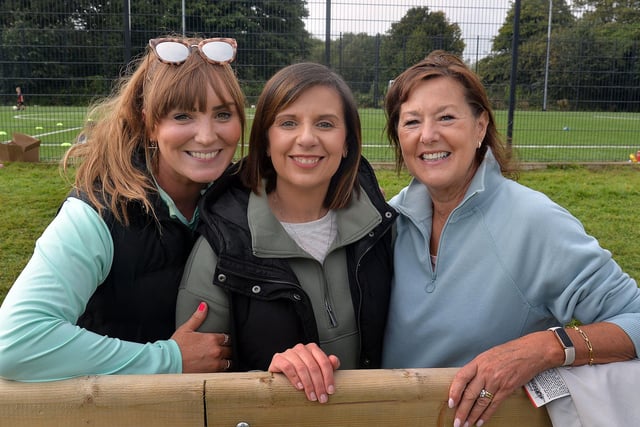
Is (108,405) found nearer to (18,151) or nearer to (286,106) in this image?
(286,106)

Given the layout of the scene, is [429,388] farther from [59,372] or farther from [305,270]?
[59,372]

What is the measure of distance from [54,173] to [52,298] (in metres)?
7.57

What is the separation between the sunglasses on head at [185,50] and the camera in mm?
2037

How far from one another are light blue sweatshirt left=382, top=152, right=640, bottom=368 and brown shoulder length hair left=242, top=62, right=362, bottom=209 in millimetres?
274

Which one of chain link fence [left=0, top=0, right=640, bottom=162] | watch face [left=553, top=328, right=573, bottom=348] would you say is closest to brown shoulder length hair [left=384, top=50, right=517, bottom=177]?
watch face [left=553, top=328, right=573, bottom=348]

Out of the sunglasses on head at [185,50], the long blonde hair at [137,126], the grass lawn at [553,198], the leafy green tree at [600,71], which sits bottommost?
the grass lawn at [553,198]

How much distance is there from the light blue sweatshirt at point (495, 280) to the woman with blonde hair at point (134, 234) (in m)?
0.65

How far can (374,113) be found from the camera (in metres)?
10.3

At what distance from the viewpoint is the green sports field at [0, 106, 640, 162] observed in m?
10.8

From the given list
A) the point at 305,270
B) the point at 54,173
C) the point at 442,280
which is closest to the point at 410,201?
the point at 442,280

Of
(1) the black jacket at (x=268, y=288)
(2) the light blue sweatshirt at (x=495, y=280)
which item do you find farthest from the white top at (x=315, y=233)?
(2) the light blue sweatshirt at (x=495, y=280)

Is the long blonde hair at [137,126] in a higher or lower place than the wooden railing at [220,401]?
higher

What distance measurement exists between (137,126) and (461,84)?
1140mm

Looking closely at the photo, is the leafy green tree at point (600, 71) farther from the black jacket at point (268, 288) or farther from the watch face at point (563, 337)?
the watch face at point (563, 337)
